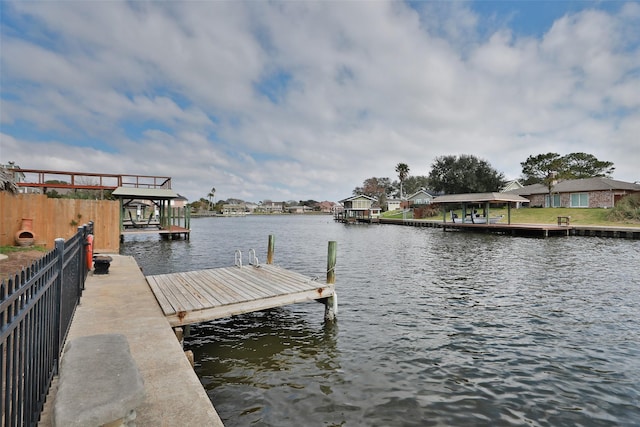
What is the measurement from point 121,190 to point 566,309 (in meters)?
29.3

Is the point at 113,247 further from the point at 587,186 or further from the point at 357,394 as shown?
the point at 587,186

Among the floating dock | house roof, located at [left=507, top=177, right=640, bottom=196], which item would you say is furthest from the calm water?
house roof, located at [left=507, top=177, right=640, bottom=196]

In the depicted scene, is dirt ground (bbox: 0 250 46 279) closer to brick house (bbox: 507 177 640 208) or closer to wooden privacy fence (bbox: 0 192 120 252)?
wooden privacy fence (bbox: 0 192 120 252)

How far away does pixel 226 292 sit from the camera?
29.3ft

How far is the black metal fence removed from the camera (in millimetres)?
2332

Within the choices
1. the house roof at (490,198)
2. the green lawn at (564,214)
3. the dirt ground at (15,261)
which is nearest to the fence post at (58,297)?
the dirt ground at (15,261)

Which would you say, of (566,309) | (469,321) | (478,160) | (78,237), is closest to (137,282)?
(78,237)

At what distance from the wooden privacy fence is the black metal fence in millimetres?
15336

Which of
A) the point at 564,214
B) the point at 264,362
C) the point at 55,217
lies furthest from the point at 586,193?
the point at 55,217

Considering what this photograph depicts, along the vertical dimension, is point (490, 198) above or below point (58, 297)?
above

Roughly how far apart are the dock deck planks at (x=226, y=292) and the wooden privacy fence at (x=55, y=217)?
9.44m

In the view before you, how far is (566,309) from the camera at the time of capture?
1056 cm

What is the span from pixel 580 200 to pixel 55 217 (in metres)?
63.9

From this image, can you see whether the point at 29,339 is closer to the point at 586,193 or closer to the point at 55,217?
the point at 55,217
